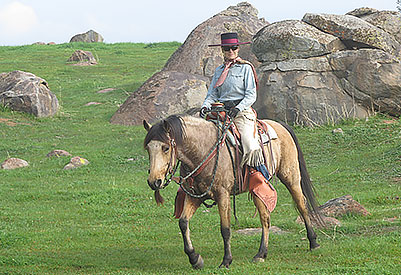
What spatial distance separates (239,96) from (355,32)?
41.4 ft

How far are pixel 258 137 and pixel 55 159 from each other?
379 inches

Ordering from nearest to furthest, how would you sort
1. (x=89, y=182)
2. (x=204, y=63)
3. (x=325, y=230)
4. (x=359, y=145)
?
(x=325, y=230) < (x=89, y=182) < (x=359, y=145) < (x=204, y=63)

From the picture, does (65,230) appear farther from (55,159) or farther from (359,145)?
(359,145)

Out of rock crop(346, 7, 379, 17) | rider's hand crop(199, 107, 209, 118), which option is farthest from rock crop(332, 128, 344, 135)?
rider's hand crop(199, 107, 209, 118)

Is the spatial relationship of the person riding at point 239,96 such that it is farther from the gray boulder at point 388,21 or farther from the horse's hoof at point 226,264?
the gray boulder at point 388,21

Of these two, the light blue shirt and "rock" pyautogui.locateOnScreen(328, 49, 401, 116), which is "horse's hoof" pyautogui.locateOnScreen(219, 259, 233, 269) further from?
"rock" pyautogui.locateOnScreen(328, 49, 401, 116)

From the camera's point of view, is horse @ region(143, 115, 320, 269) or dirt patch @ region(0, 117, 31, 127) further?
dirt patch @ region(0, 117, 31, 127)

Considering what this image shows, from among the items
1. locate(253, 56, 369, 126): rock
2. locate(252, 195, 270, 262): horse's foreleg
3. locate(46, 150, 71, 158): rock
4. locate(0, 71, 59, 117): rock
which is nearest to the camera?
locate(252, 195, 270, 262): horse's foreleg

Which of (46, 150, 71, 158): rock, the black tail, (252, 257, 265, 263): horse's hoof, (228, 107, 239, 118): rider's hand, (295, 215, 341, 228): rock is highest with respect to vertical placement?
(228, 107, 239, 118): rider's hand

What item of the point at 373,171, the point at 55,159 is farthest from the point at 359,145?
the point at 55,159

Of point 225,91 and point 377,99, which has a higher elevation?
point 225,91

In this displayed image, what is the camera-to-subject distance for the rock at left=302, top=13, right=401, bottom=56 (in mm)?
19156

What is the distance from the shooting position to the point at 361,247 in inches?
306

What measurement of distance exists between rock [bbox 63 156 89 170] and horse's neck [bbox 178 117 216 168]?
8.76 metres
